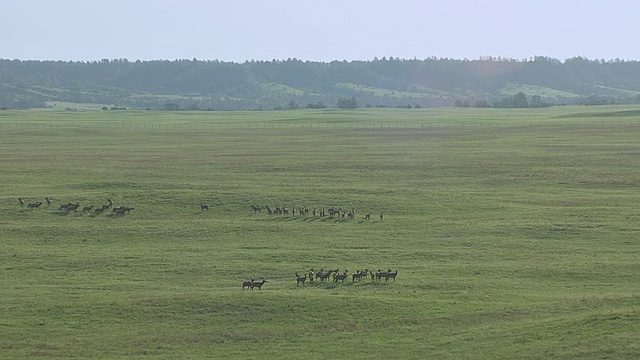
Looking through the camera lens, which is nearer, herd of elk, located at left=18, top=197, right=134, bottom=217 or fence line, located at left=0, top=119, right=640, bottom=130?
herd of elk, located at left=18, top=197, right=134, bottom=217

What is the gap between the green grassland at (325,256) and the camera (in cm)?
3459

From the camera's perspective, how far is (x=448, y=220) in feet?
196

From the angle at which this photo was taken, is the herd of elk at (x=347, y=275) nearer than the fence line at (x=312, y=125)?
Yes

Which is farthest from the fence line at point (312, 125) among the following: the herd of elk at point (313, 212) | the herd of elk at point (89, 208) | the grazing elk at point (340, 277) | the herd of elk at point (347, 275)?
the grazing elk at point (340, 277)

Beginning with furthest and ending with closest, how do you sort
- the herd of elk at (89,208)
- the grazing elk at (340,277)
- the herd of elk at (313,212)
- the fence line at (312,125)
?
1. the fence line at (312,125)
2. the herd of elk at (89,208)
3. the herd of elk at (313,212)
4. the grazing elk at (340,277)

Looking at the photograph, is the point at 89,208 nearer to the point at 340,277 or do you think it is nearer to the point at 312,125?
the point at 340,277

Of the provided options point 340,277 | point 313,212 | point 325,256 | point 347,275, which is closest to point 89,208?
point 313,212

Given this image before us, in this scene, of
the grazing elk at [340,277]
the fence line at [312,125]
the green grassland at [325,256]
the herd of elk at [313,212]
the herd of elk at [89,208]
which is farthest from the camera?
the fence line at [312,125]

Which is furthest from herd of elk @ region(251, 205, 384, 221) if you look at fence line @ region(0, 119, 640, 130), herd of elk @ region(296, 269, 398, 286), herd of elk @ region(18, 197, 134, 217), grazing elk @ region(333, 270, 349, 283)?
fence line @ region(0, 119, 640, 130)

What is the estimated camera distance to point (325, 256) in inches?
1940

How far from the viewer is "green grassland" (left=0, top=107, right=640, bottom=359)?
34.6 meters

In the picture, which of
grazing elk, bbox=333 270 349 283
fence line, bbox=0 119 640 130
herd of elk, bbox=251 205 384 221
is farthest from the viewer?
fence line, bbox=0 119 640 130

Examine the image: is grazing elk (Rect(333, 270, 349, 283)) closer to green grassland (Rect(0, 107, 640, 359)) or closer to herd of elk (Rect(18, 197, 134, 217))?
green grassland (Rect(0, 107, 640, 359))

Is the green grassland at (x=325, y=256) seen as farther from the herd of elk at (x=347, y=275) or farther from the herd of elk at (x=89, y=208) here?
the herd of elk at (x=89, y=208)
